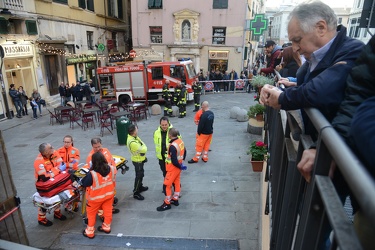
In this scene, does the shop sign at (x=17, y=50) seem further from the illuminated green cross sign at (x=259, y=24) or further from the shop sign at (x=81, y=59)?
the illuminated green cross sign at (x=259, y=24)

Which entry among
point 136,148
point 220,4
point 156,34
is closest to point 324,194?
point 136,148

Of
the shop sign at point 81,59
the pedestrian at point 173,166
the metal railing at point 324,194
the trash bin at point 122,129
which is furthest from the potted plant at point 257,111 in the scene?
the shop sign at point 81,59

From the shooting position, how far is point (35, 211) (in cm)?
631

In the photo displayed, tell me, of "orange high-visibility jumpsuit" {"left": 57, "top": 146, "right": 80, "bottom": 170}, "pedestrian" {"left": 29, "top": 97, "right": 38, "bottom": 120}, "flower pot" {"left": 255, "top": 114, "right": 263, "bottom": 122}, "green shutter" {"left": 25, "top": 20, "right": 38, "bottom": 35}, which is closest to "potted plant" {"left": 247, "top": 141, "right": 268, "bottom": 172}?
"flower pot" {"left": 255, "top": 114, "right": 263, "bottom": 122}

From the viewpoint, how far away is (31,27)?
54.8 ft

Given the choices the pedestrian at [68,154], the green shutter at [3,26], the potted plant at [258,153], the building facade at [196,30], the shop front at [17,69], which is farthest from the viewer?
the building facade at [196,30]

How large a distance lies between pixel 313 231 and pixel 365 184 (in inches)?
27.0

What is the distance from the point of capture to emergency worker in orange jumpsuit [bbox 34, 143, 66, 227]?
5.31 m

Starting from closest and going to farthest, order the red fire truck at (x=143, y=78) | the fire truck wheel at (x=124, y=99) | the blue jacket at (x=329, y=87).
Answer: the blue jacket at (x=329, y=87) < the red fire truck at (x=143, y=78) < the fire truck wheel at (x=124, y=99)

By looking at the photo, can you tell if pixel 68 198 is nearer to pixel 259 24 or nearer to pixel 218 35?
pixel 259 24

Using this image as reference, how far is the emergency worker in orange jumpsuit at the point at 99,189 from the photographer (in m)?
4.92

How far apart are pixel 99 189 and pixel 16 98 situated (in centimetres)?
1309

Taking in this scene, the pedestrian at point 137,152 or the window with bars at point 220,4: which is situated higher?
the window with bars at point 220,4

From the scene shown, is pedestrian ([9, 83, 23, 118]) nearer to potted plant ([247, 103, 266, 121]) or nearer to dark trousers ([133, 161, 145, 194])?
dark trousers ([133, 161, 145, 194])
